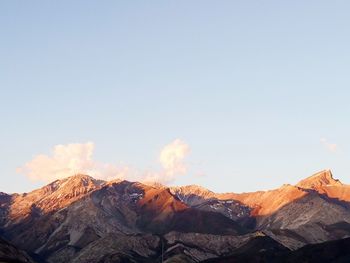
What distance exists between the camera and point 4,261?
17938 cm
